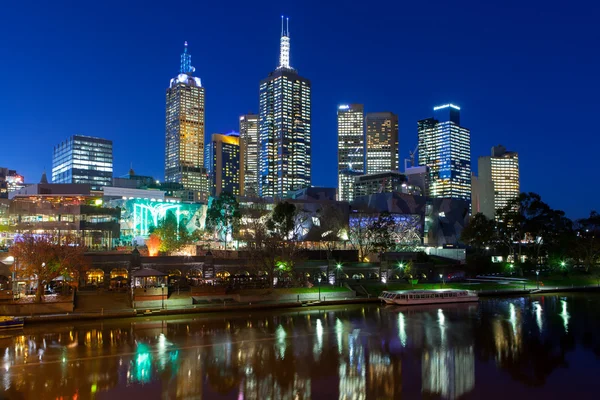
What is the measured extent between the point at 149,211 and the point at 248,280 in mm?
54302

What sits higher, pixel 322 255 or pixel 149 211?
pixel 149 211

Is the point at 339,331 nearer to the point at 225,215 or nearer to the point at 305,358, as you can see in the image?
the point at 305,358

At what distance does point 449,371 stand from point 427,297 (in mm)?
31735

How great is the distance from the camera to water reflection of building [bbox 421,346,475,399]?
27266 millimetres

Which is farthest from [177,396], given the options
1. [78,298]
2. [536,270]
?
[536,270]

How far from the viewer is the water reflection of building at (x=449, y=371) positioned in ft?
89.5

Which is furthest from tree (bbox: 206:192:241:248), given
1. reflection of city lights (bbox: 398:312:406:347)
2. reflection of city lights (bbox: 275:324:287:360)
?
reflection of city lights (bbox: 275:324:287:360)

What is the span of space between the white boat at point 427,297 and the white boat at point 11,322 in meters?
38.7

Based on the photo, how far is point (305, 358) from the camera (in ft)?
109

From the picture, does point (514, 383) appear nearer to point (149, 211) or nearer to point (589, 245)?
point (589, 245)

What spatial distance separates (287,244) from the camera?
71125mm

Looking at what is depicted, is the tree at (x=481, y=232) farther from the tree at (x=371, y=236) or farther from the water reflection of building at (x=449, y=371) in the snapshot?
the water reflection of building at (x=449, y=371)

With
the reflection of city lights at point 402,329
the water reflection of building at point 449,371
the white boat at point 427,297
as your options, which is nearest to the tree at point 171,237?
the white boat at point 427,297

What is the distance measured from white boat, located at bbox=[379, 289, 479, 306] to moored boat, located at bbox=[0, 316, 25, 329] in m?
38.7
